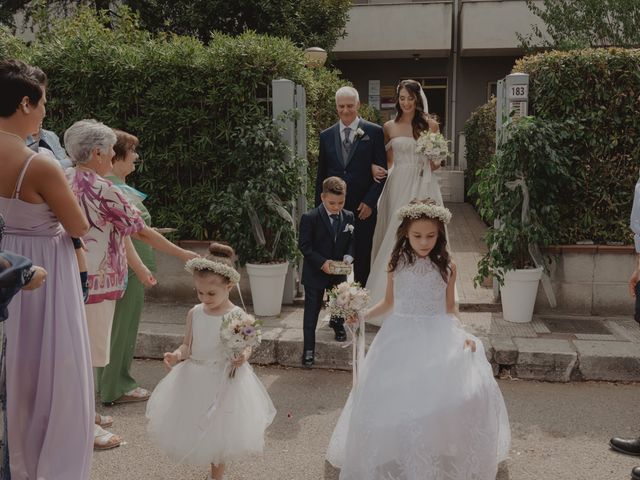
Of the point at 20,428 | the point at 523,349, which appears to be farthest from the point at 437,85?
the point at 20,428

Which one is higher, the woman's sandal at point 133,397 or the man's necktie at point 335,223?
the man's necktie at point 335,223

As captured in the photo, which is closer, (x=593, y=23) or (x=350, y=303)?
(x=350, y=303)

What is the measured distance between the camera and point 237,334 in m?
3.55

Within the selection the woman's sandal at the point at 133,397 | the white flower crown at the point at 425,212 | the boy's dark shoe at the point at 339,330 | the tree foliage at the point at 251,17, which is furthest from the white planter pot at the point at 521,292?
the tree foliage at the point at 251,17

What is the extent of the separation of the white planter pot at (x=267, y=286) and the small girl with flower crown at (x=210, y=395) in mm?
2966

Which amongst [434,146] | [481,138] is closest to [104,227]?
[434,146]

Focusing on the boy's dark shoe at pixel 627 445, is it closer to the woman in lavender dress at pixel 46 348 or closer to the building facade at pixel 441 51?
the woman in lavender dress at pixel 46 348

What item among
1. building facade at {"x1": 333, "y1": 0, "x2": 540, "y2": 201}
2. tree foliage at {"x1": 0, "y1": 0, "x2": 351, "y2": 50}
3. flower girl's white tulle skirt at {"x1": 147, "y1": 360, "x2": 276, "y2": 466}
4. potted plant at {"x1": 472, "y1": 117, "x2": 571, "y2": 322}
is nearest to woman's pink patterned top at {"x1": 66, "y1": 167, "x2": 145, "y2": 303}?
flower girl's white tulle skirt at {"x1": 147, "y1": 360, "x2": 276, "y2": 466}

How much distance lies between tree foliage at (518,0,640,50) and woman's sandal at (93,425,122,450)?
41.3 feet

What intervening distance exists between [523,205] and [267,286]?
2.57 meters

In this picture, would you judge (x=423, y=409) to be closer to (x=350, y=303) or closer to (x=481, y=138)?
(x=350, y=303)

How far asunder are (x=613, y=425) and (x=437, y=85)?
17.8 meters

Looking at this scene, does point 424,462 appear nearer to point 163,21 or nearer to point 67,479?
point 67,479

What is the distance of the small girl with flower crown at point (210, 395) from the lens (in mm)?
3607
